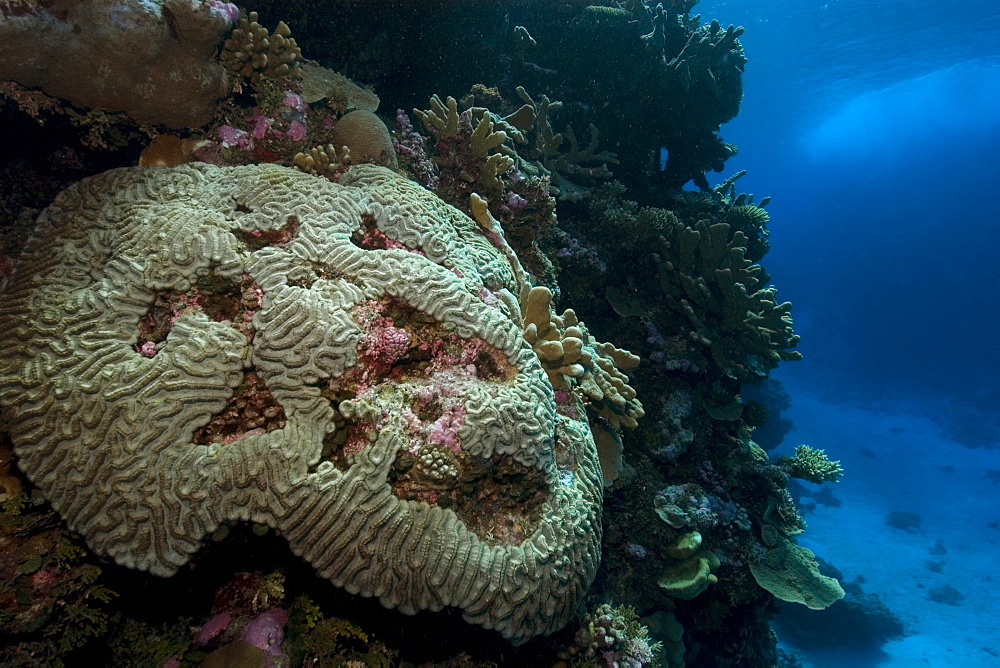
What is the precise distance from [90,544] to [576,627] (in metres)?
3.88

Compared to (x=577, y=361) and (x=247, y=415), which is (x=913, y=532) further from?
(x=247, y=415)

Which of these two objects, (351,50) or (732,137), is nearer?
(351,50)

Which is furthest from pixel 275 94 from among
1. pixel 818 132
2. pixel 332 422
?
pixel 818 132

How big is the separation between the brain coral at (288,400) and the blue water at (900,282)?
734 inches

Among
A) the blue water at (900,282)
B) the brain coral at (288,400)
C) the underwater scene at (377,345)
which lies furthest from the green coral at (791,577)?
the blue water at (900,282)

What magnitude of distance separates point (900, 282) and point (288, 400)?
65596mm

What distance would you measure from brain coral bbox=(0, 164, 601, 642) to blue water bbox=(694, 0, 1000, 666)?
734 inches

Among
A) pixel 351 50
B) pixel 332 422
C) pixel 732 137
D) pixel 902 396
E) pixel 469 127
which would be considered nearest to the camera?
pixel 332 422

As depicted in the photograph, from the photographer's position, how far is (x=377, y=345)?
2945 mm

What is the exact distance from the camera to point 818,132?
68.1 metres

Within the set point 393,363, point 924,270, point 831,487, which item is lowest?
point 393,363

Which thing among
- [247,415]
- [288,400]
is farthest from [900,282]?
[247,415]

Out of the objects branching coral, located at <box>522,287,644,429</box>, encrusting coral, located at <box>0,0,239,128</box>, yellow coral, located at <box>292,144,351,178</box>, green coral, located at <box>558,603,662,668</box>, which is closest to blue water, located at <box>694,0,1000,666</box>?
green coral, located at <box>558,603,662,668</box>

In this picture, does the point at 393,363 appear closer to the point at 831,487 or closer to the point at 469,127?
the point at 469,127
